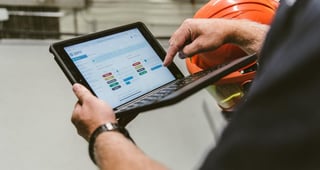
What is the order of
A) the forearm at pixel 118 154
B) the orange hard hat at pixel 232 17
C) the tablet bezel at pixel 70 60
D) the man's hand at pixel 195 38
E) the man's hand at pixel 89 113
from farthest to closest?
the orange hard hat at pixel 232 17 < the man's hand at pixel 195 38 < the tablet bezel at pixel 70 60 < the man's hand at pixel 89 113 < the forearm at pixel 118 154

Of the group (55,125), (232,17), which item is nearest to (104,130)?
(232,17)

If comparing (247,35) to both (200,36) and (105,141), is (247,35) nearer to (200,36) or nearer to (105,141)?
(200,36)

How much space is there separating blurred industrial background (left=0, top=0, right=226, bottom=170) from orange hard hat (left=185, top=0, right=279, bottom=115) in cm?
28

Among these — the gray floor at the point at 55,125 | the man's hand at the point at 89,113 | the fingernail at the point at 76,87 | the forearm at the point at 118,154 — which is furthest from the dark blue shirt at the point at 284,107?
the gray floor at the point at 55,125

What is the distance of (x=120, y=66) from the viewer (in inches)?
39.7

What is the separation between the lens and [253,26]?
1.11 m

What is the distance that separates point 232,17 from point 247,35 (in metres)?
0.14

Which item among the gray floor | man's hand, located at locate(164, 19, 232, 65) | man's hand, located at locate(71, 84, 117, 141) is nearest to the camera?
man's hand, located at locate(71, 84, 117, 141)

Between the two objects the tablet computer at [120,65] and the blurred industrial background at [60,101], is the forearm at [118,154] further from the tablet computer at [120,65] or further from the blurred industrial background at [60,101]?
the blurred industrial background at [60,101]

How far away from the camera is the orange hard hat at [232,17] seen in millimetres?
1177

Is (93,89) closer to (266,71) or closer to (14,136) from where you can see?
(266,71)

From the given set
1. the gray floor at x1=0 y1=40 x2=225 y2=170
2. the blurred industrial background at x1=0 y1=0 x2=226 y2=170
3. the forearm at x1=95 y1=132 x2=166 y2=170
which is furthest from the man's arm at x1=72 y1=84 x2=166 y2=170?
the gray floor at x1=0 y1=40 x2=225 y2=170

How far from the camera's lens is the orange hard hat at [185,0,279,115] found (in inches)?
46.3

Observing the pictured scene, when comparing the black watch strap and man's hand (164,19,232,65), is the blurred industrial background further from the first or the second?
the black watch strap
